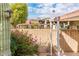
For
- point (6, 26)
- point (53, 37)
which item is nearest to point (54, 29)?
point (53, 37)

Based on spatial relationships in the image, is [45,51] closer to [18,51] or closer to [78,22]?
[18,51]

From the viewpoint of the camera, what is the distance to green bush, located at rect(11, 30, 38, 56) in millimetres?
3743

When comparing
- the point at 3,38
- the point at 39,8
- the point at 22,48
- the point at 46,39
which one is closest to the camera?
the point at 3,38

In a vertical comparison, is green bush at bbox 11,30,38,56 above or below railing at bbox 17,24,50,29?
below

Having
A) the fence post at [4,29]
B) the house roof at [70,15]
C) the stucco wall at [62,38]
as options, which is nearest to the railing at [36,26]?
the stucco wall at [62,38]

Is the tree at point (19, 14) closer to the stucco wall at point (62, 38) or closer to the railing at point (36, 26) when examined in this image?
the railing at point (36, 26)

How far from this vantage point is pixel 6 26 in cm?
335

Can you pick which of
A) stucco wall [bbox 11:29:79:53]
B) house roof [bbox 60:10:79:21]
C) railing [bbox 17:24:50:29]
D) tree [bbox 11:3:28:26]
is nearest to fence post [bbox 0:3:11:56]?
tree [bbox 11:3:28:26]

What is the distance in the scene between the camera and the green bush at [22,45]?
374 centimetres

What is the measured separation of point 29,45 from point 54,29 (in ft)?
1.61

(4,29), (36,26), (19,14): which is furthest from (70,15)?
(4,29)

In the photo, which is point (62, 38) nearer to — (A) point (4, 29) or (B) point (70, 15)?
(B) point (70, 15)

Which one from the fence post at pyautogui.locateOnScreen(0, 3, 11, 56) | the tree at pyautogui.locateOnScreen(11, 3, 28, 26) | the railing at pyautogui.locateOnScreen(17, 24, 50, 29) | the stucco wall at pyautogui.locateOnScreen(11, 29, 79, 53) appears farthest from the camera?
the stucco wall at pyautogui.locateOnScreen(11, 29, 79, 53)

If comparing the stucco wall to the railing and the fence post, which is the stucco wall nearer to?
the railing
